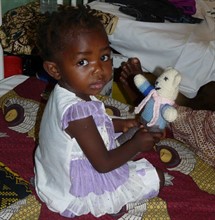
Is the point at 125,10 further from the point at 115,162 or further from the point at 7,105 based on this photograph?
the point at 115,162

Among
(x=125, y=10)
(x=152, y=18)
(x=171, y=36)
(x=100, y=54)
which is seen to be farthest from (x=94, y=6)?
(x=100, y=54)

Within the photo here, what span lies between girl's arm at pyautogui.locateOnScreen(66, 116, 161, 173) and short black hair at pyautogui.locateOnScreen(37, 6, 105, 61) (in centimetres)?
18

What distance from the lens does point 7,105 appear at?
1753mm

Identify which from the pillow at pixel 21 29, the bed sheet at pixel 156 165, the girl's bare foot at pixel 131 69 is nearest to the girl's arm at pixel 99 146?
the bed sheet at pixel 156 165

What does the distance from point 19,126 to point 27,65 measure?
0.57 metres

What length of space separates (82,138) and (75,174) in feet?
0.44

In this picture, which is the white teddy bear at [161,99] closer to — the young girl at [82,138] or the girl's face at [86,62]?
the young girl at [82,138]

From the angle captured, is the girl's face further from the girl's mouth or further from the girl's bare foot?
the girl's bare foot

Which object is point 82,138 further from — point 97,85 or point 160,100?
point 160,100

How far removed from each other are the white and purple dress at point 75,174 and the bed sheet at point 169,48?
3.04ft

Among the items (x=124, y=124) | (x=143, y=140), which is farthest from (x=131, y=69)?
(x=143, y=140)

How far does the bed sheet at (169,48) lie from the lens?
6.79ft

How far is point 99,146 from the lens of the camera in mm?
1083

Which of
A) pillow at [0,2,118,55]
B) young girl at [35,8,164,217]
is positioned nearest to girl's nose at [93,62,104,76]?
young girl at [35,8,164,217]
